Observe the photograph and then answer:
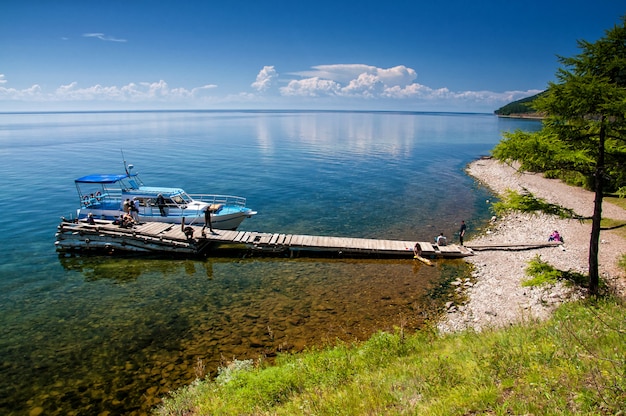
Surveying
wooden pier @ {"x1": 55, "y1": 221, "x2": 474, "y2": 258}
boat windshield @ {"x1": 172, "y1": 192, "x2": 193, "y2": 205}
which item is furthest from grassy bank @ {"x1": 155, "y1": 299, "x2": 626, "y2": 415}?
boat windshield @ {"x1": 172, "y1": 192, "x2": 193, "y2": 205}

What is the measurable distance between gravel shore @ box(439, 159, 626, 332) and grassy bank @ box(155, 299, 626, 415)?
9.27 feet

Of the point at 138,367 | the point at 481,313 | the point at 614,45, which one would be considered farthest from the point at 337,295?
the point at 614,45

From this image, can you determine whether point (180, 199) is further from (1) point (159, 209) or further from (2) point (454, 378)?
(2) point (454, 378)

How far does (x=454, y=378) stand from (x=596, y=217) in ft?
31.5

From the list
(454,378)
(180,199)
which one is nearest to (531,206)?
(454,378)

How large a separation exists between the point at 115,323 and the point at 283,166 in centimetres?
5410

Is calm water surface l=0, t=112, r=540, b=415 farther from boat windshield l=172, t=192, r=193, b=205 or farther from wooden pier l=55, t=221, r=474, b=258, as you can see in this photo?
boat windshield l=172, t=192, r=193, b=205

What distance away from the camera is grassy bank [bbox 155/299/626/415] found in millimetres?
6990

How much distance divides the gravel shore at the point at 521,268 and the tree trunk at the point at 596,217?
5.30 feet

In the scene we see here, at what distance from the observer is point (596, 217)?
528 inches

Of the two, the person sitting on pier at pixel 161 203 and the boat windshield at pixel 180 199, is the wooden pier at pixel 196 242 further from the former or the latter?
the boat windshield at pixel 180 199

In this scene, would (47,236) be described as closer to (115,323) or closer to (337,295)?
(115,323)

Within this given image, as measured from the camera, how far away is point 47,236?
32750mm

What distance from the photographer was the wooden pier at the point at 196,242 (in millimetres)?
27859
